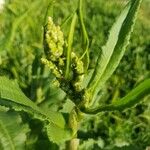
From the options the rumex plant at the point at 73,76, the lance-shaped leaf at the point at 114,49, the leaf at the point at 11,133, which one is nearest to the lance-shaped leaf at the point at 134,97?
the rumex plant at the point at 73,76

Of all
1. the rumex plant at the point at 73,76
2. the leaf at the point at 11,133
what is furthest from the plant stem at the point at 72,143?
the leaf at the point at 11,133

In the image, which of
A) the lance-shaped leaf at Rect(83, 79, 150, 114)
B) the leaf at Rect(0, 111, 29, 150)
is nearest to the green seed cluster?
the lance-shaped leaf at Rect(83, 79, 150, 114)

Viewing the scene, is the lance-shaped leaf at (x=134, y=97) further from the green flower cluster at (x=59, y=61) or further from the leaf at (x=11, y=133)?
the leaf at (x=11, y=133)

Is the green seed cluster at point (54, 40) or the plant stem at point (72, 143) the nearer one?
the green seed cluster at point (54, 40)

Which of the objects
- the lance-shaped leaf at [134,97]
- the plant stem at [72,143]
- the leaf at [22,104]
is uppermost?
the lance-shaped leaf at [134,97]

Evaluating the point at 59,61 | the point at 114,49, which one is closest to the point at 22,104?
the point at 59,61

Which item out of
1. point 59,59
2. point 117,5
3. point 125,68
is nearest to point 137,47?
point 125,68

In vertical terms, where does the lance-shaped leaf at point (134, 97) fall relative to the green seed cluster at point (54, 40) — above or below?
below

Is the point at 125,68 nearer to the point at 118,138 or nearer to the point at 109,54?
the point at 118,138
